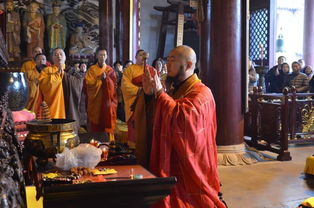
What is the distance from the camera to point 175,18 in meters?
14.4

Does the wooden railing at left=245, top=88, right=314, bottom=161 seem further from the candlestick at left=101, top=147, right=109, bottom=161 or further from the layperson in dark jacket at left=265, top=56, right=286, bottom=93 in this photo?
the candlestick at left=101, top=147, right=109, bottom=161

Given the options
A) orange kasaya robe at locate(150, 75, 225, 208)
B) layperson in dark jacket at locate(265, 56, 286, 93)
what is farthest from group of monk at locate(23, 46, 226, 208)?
layperson in dark jacket at locate(265, 56, 286, 93)

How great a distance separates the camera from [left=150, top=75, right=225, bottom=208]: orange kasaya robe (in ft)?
8.21

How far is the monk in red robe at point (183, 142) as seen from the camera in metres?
2.51

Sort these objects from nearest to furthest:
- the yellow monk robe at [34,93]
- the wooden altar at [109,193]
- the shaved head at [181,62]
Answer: the wooden altar at [109,193]
the shaved head at [181,62]
the yellow monk robe at [34,93]

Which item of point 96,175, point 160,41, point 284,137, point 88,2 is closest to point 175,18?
point 160,41

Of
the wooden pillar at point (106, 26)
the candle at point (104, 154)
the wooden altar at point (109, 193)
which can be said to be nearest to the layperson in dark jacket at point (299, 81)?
the wooden pillar at point (106, 26)

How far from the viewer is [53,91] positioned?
4.88 metres

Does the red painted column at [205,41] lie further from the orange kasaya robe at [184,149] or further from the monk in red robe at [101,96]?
the orange kasaya robe at [184,149]

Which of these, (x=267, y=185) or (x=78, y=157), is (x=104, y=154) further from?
(x=267, y=185)

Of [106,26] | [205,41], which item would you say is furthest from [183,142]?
[106,26]

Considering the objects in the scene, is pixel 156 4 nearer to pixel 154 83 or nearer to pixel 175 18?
pixel 175 18

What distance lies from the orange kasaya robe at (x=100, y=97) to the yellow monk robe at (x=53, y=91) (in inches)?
53.6

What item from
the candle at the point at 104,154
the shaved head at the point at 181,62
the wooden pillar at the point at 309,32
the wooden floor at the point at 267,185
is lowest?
the wooden floor at the point at 267,185
